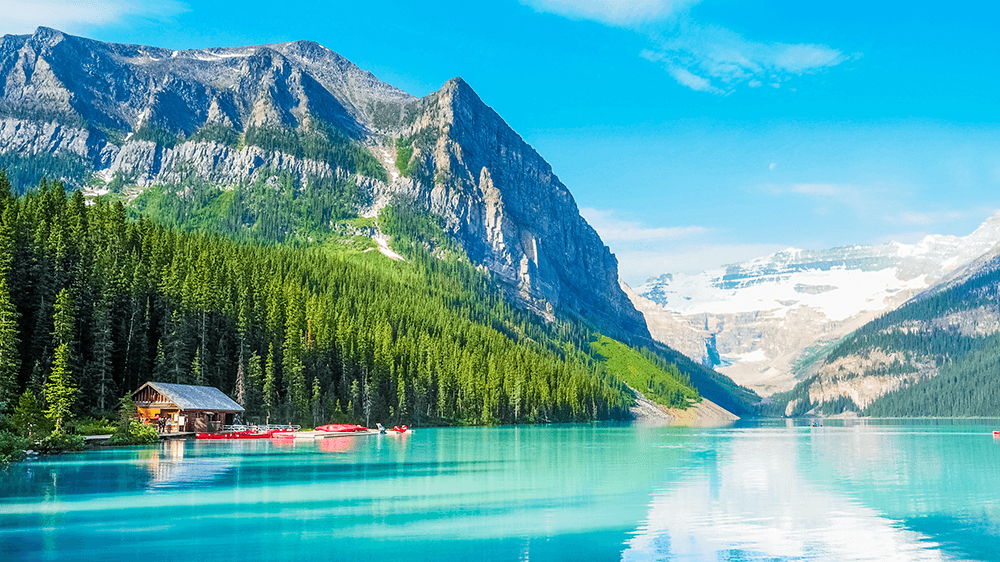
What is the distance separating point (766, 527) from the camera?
128ft

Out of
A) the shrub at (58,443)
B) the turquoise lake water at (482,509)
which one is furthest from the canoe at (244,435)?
the shrub at (58,443)

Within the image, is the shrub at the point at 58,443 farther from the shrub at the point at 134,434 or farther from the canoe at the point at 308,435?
the canoe at the point at 308,435

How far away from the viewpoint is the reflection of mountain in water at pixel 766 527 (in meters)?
32.5

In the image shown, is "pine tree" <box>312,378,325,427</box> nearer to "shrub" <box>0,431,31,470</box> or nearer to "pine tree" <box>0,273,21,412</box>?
"pine tree" <box>0,273,21,412</box>

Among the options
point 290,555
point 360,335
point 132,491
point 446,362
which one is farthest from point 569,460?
point 446,362


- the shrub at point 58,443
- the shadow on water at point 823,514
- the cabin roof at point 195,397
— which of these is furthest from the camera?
the cabin roof at point 195,397

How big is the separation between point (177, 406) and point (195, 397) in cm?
508

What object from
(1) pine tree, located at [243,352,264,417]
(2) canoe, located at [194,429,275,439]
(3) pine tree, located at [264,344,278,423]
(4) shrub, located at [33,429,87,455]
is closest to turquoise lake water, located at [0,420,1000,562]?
(4) shrub, located at [33,429,87,455]

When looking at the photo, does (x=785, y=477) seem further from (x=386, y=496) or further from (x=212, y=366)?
(x=212, y=366)

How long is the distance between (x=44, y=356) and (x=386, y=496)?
5840 centimetres

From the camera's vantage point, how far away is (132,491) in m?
46.8

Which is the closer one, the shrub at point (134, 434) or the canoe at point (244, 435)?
the shrub at point (134, 434)

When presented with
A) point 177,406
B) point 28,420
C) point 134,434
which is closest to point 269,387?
point 177,406

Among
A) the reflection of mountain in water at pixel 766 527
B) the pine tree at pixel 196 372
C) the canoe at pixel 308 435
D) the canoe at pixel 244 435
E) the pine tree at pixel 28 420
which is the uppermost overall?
the pine tree at pixel 196 372
